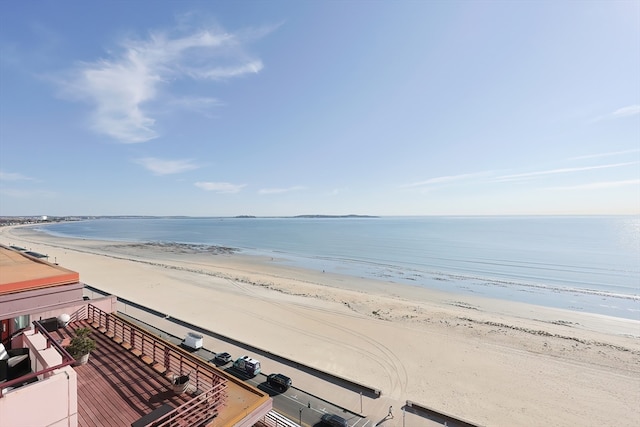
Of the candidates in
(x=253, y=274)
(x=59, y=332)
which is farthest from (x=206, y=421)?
(x=253, y=274)

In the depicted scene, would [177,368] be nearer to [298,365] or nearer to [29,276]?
[29,276]

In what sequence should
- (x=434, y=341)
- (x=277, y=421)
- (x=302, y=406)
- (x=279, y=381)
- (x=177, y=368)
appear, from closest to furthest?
1. (x=177, y=368)
2. (x=277, y=421)
3. (x=302, y=406)
4. (x=279, y=381)
5. (x=434, y=341)

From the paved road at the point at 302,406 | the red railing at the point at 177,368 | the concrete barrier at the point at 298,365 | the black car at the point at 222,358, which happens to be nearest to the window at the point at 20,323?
the red railing at the point at 177,368

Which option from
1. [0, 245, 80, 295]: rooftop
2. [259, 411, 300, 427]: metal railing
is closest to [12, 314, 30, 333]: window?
[0, 245, 80, 295]: rooftop

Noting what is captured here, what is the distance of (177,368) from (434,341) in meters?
22.5

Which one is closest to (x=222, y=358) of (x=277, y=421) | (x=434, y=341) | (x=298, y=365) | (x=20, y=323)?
(x=298, y=365)

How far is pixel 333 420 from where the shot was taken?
13.7 m

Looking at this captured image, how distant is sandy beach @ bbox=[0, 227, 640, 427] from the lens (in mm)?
17625

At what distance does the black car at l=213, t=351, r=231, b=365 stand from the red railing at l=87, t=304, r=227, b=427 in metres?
7.89

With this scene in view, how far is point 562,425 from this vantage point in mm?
15922

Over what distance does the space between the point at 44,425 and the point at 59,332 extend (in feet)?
27.0

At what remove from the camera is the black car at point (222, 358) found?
63.4ft

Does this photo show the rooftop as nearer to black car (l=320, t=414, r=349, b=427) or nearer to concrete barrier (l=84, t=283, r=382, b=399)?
black car (l=320, t=414, r=349, b=427)

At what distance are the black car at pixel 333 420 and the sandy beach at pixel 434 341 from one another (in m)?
2.31
